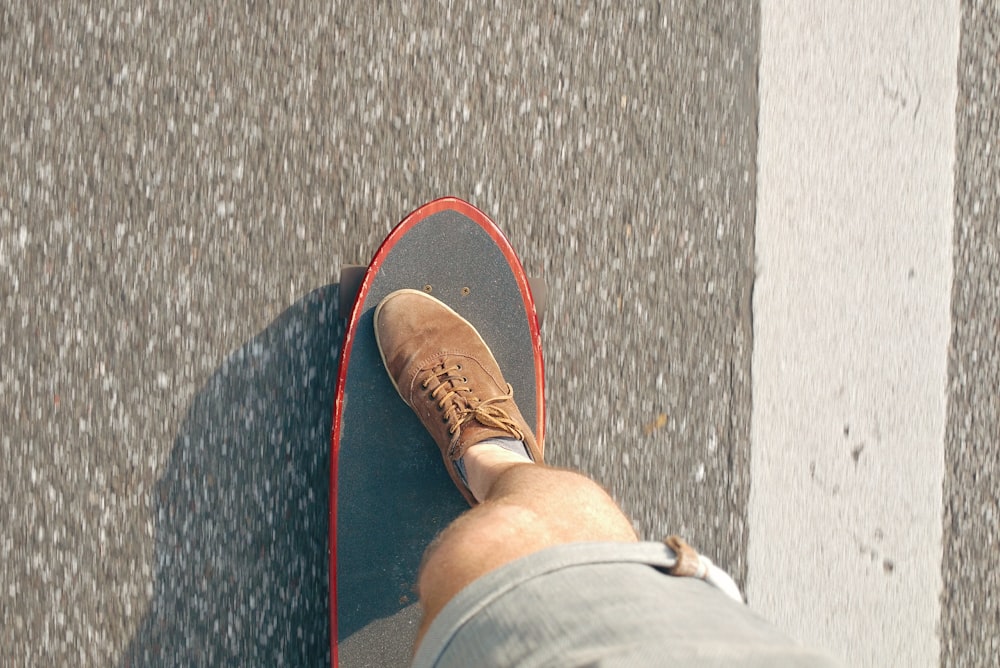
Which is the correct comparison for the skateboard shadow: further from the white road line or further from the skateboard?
the white road line

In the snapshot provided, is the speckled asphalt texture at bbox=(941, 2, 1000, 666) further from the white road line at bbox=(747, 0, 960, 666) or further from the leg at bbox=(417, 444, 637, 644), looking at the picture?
the leg at bbox=(417, 444, 637, 644)

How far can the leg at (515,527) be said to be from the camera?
3.49 feet

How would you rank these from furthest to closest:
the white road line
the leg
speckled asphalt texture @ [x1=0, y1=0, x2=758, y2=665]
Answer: the white road line, speckled asphalt texture @ [x1=0, y1=0, x2=758, y2=665], the leg

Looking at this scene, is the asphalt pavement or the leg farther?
the asphalt pavement

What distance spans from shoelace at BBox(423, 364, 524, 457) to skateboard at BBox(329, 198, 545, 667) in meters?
0.09

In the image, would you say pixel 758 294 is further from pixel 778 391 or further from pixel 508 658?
pixel 508 658

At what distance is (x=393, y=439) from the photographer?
1.58 metres

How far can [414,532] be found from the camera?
5.12 ft

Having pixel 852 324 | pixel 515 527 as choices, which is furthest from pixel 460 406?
pixel 852 324

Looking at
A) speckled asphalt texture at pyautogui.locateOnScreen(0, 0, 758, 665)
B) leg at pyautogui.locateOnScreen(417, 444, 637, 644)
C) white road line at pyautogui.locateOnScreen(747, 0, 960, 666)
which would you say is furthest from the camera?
white road line at pyautogui.locateOnScreen(747, 0, 960, 666)

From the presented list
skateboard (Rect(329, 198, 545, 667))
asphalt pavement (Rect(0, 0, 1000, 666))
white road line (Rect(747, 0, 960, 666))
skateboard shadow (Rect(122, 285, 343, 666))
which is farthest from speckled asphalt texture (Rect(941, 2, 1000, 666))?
skateboard shadow (Rect(122, 285, 343, 666))

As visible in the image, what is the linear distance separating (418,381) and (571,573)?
2.17 ft

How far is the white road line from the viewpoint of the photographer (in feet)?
5.57

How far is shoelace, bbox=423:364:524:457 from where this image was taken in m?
1.51
